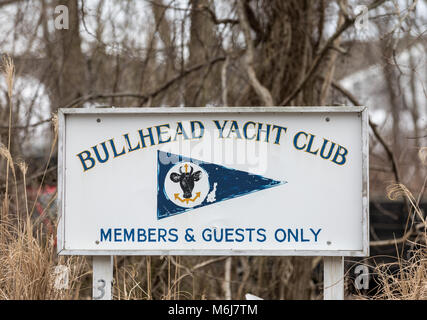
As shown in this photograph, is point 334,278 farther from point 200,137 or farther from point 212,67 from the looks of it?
point 212,67

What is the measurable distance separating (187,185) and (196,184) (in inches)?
1.8

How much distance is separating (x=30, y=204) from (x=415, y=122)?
1117 cm

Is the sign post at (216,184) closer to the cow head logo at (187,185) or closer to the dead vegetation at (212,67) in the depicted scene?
the cow head logo at (187,185)

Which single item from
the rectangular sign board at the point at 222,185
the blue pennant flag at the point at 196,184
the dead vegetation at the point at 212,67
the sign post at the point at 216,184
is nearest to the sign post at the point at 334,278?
the sign post at the point at 216,184

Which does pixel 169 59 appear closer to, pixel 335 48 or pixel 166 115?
pixel 335 48

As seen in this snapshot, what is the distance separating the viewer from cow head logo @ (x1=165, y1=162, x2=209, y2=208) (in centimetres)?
291

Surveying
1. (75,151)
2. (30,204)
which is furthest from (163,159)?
(30,204)

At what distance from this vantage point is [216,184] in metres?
2.93

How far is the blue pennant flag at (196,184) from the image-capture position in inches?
115

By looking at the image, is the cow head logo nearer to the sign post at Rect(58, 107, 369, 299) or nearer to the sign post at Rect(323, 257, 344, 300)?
the sign post at Rect(58, 107, 369, 299)

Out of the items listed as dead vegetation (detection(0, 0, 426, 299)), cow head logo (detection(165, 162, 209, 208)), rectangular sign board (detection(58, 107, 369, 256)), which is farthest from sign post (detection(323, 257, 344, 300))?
dead vegetation (detection(0, 0, 426, 299))

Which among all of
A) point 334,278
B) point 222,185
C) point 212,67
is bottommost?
point 334,278

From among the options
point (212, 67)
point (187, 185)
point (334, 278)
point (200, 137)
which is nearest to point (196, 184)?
point (187, 185)

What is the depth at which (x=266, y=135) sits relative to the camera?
2945mm
